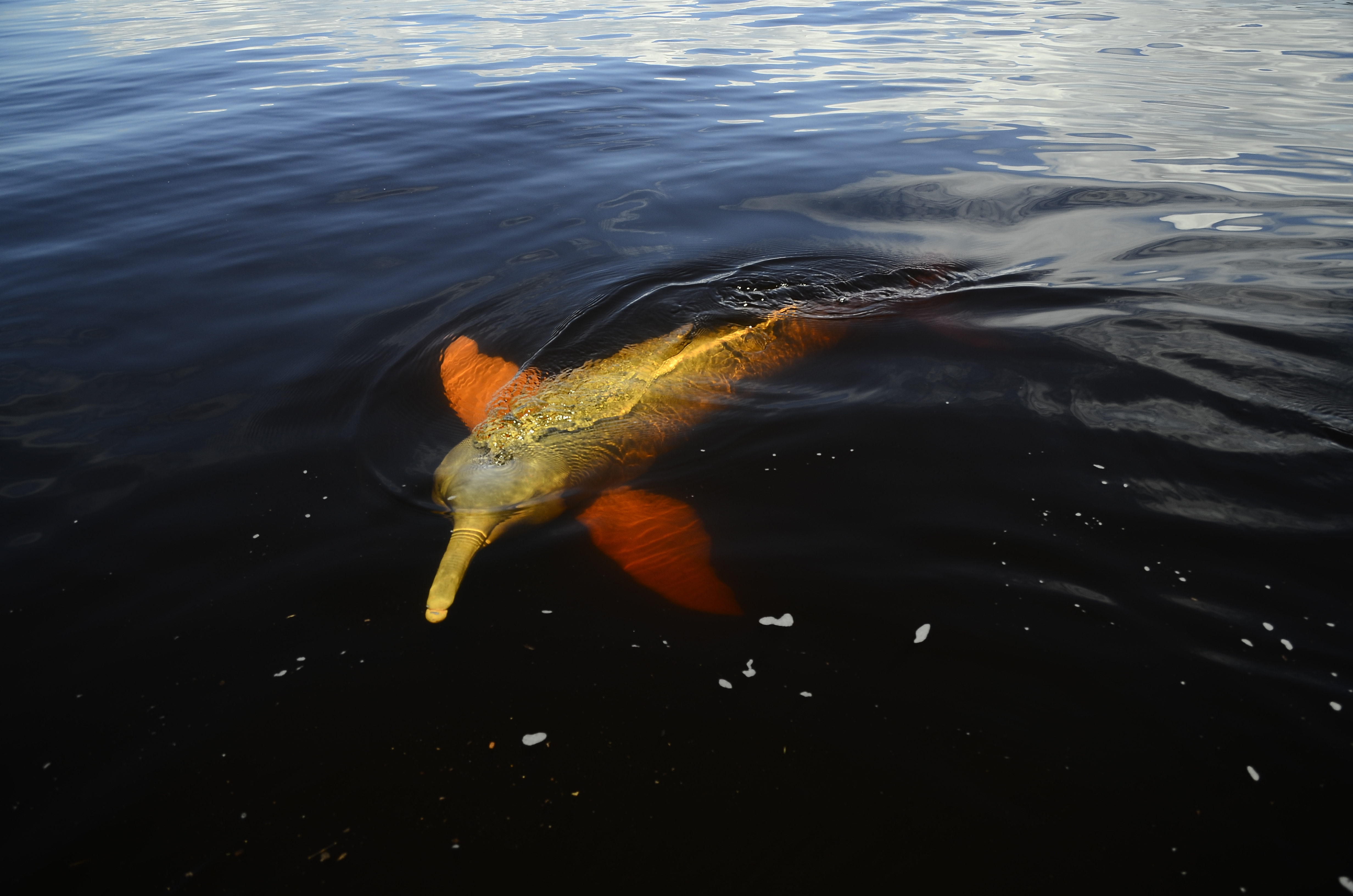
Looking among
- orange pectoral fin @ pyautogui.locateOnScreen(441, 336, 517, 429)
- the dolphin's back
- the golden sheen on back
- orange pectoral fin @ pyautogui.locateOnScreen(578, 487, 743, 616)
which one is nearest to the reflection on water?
the dolphin's back

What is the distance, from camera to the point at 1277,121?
12344 mm

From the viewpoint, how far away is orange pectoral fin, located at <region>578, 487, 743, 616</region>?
379 cm

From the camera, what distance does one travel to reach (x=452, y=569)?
3.89 m

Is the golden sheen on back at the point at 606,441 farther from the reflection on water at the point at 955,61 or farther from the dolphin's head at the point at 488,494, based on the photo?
the reflection on water at the point at 955,61

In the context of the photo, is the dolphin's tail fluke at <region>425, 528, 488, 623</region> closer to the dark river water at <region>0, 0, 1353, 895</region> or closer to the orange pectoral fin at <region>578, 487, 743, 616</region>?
the dark river water at <region>0, 0, 1353, 895</region>

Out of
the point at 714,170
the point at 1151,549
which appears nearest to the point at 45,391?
the point at 1151,549

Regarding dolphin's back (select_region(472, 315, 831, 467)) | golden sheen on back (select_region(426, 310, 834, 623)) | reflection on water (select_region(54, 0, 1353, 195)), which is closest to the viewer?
golden sheen on back (select_region(426, 310, 834, 623))

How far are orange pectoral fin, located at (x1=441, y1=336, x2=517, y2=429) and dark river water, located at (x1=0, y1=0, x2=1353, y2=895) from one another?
15cm

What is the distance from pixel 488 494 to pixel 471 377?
5.40 ft

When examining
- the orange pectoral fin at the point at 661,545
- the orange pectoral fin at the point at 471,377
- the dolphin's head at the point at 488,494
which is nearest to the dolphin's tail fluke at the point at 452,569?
the dolphin's head at the point at 488,494

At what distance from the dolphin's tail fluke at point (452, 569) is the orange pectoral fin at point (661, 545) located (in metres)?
0.68

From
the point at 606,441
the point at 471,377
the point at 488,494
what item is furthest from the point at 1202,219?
the point at 488,494

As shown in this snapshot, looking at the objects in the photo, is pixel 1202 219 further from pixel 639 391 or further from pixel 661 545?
pixel 661 545

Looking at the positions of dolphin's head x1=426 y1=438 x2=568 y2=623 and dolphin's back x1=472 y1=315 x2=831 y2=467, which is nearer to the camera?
dolphin's head x1=426 y1=438 x2=568 y2=623
